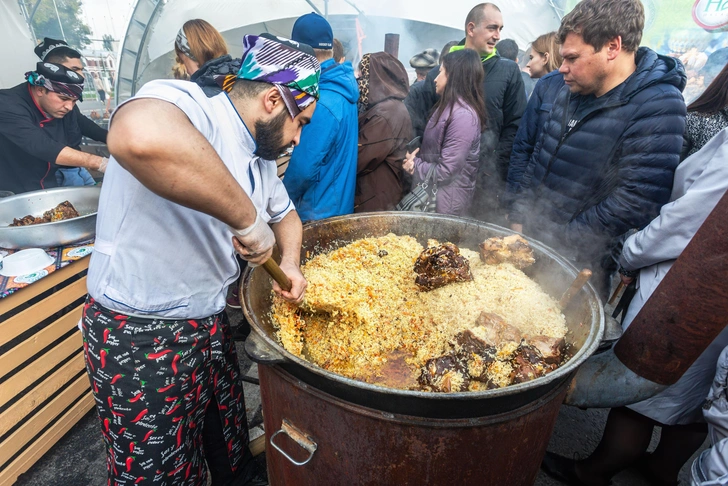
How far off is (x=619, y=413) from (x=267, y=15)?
44.8 feet

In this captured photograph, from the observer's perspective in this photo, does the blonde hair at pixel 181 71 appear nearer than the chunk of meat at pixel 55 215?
No

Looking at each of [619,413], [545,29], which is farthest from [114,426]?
[545,29]

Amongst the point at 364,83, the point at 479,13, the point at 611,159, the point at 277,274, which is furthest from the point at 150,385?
the point at 479,13

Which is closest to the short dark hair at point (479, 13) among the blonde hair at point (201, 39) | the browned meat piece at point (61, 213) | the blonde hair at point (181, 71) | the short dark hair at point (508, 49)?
the short dark hair at point (508, 49)

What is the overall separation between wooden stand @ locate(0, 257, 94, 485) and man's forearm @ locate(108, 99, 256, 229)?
85.7 inches

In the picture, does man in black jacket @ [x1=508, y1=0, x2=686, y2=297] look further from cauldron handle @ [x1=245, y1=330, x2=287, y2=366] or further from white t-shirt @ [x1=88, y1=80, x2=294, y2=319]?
cauldron handle @ [x1=245, y1=330, x2=287, y2=366]

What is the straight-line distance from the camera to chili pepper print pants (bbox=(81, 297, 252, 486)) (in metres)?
1.77

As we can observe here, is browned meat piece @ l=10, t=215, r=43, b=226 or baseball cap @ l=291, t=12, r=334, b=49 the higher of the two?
baseball cap @ l=291, t=12, r=334, b=49

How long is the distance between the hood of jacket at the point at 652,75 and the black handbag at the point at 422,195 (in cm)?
189

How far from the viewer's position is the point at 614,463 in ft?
8.66

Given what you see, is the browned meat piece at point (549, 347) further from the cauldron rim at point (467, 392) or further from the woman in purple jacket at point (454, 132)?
the woman in purple jacket at point (454, 132)

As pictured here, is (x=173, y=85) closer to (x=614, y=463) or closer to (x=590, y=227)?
(x=590, y=227)

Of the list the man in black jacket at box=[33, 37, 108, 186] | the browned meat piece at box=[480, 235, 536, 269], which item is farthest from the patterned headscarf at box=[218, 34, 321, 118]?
the man in black jacket at box=[33, 37, 108, 186]

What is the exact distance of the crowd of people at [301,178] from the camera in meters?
1.58
